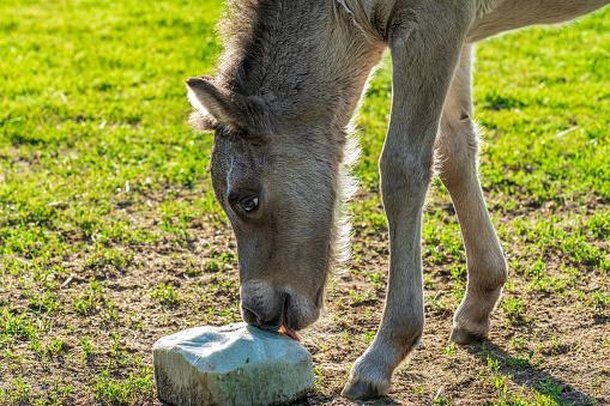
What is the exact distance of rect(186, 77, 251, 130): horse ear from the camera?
6.15m

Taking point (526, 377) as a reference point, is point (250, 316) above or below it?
above

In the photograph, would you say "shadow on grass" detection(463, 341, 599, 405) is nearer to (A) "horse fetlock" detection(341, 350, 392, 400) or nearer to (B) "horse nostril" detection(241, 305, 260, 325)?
(A) "horse fetlock" detection(341, 350, 392, 400)

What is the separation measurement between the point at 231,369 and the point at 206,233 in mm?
3036

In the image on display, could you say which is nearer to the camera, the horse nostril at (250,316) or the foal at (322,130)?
the foal at (322,130)

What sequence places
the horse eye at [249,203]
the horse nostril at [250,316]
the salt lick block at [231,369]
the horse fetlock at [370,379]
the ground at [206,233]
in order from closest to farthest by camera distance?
the salt lick block at [231,369], the horse fetlock at [370,379], the horse nostril at [250,316], the horse eye at [249,203], the ground at [206,233]

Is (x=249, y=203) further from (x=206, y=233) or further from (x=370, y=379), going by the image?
(x=206, y=233)

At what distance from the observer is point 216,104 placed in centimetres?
620

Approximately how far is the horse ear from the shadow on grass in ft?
6.21

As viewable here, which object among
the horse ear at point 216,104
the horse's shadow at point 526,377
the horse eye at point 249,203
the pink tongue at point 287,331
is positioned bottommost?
the horse's shadow at point 526,377

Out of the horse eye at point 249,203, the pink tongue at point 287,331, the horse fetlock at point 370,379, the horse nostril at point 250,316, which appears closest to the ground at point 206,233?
the horse fetlock at point 370,379

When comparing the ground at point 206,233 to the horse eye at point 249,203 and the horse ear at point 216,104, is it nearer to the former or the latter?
the horse eye at point 249,203

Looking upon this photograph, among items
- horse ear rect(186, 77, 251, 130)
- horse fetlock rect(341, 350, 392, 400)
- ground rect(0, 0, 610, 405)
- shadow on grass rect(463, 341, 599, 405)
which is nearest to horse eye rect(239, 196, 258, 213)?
horse ear rect(186, 77, 251, 130)

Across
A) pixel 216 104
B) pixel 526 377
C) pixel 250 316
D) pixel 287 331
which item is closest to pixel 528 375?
pixel 526 377

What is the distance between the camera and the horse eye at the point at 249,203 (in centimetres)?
646
